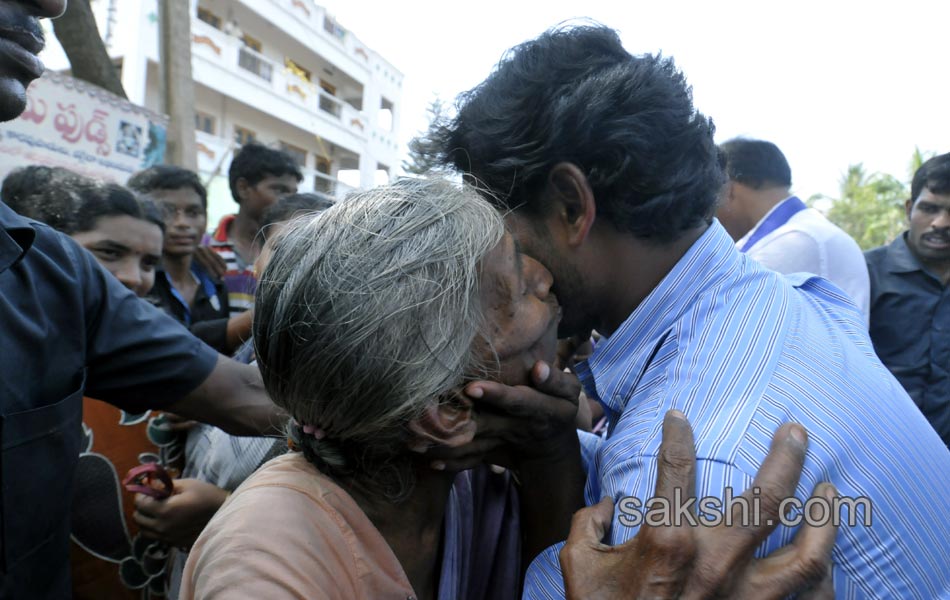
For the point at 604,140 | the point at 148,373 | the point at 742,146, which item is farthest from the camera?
the point at 742,146

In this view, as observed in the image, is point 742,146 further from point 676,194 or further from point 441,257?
point 441,257

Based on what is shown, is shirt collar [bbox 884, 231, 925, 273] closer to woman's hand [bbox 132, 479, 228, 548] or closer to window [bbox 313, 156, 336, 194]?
woman's hand [bbox 132, 479, 228, 548]

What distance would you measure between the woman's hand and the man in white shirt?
267cm

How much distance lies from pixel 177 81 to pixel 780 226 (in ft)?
22.0

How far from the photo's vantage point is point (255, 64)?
23625mm

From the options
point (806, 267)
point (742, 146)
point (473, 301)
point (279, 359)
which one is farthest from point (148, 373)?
point (742, 146)

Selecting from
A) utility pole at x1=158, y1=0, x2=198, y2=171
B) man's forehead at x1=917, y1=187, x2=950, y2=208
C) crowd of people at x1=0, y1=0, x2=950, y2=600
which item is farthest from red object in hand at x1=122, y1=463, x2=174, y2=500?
utility pole at x1=158, y1=0, x2=198, y2=171

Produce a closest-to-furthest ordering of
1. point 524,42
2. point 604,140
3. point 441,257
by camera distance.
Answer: point 441,257
point 604,140
point 524,42

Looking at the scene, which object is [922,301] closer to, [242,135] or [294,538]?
[294,538]

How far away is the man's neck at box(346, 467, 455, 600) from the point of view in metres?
1.54

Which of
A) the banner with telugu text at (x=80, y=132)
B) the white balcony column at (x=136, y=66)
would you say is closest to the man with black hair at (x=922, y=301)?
the banner with telugu text at (x=80, y=132)

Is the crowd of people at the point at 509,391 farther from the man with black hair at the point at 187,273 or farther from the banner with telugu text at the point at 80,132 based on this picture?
the banner with telugu text at the point at 80,132

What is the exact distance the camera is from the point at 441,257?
56.4 inches

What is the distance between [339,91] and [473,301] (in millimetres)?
31055
